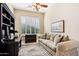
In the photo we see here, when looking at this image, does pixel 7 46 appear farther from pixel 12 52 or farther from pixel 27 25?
pixel 27 25

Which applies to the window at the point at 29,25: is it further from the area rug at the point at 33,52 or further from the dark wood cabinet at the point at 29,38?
the area rug at the point at 33,52

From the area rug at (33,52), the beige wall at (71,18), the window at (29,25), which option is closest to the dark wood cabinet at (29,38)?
the window at (29,25)

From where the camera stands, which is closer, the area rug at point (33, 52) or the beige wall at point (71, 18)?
the beige wall at point (71, 18)

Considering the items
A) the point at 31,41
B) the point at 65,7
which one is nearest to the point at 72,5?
the point at 65,7

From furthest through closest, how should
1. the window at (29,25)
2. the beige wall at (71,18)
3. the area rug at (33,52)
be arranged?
1. the window at (29,25)
2. the area rug at (33,52)
3. the beige wall at (71,18)

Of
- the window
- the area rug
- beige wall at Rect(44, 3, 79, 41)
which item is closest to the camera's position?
beige wall at Rect(44, 3, 79, 41)

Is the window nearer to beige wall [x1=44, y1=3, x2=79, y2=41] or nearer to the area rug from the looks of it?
the area rug

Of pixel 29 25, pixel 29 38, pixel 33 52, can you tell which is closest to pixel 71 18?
pixel 33 52

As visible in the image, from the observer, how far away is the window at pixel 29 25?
766cm

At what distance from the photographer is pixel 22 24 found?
764cm

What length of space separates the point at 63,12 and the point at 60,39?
136cm

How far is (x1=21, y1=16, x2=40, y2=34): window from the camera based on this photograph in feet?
25.1

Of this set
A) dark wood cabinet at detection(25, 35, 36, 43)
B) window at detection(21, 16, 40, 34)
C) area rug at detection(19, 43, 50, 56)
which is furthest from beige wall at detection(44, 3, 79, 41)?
window at detection(21, 16, 40, 34)

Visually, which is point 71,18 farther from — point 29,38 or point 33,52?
point 29,38
